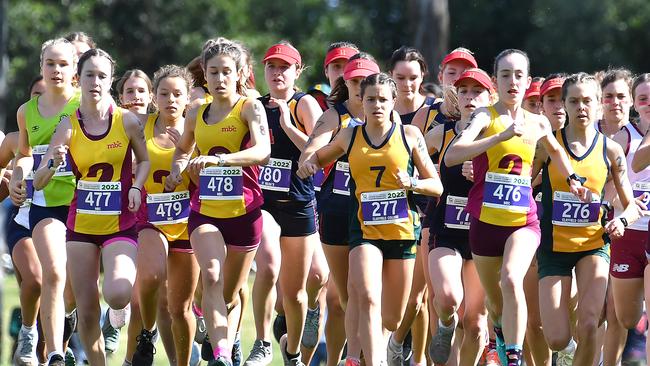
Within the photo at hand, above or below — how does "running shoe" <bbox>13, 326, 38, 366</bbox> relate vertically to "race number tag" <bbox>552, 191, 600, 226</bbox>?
below

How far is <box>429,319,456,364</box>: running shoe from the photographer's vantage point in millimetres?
8945

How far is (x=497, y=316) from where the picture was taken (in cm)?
870

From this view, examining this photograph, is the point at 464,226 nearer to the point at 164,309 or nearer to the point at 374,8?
the point at 164,309

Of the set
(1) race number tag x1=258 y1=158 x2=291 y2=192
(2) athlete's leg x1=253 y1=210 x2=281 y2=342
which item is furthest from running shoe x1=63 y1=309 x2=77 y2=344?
(1) race number tag x1=258 y1=158 x2=291 y2=192

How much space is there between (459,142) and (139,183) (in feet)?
6.66

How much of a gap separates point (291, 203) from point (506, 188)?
71.0 inches

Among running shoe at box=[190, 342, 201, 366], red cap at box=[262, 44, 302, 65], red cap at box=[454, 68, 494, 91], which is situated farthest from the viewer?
running shoe at box=[190, 342, 201, 366]

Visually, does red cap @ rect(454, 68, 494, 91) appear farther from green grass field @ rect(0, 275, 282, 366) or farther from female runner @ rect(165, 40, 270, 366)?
green grass field @ rect(0, 275, 282, 366)

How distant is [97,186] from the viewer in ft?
28.3

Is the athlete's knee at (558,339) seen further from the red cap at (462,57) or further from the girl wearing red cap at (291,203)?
the red cap at (462,57)

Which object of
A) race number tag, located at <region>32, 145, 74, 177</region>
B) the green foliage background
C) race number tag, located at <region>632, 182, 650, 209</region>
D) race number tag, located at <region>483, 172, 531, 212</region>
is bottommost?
race number tag, located at <region>483, 172, 531, 212</region>

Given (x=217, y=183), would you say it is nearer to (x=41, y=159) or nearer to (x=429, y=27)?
(x=41, y=159)

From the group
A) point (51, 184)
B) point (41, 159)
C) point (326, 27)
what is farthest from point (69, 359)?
point (326, 27)

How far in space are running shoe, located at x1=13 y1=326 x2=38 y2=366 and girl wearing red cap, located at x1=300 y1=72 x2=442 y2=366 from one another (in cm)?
235
